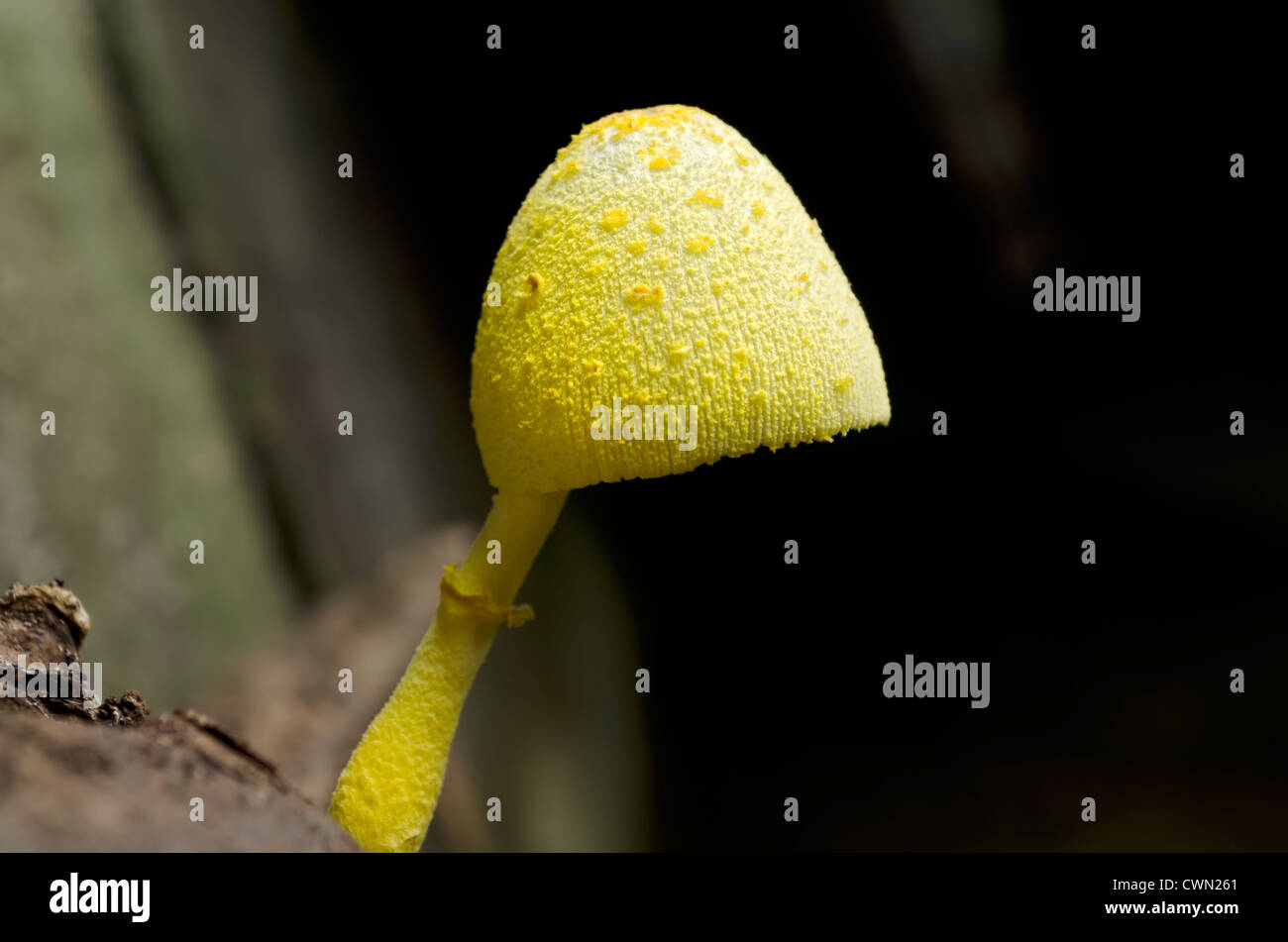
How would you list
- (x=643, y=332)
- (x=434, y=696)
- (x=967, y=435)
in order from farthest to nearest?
(x=967, y=435)
(x=434, y=696)
(x=643, y=332)

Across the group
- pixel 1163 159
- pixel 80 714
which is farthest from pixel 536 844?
pixel 1163 159

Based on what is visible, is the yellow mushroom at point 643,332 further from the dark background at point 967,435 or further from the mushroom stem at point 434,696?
the dark background at point 967,435

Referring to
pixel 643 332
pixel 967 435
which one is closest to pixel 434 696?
pixel 643 332

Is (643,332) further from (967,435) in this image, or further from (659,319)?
(967,435)

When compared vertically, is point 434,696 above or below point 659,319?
below

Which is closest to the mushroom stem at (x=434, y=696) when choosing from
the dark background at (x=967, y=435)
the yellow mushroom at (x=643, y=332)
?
the yellow mushroom at (x=643, y=332)

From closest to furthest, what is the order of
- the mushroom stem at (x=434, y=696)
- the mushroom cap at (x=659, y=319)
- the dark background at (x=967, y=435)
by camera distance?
the mushroom cap at (x=659, y=319) → the mushroom stem at (x=434, y=696) → the dark background at (x=967, y=435)

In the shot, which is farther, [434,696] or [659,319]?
[434,696]

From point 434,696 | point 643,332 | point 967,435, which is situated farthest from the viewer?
point 967,435
